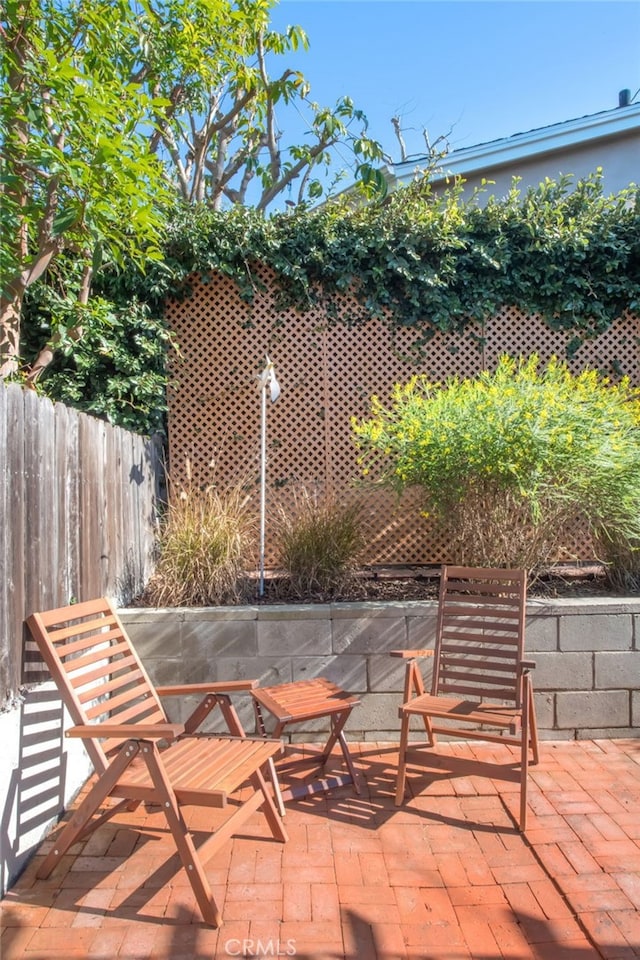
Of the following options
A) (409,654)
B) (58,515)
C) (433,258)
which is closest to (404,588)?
(409,654)

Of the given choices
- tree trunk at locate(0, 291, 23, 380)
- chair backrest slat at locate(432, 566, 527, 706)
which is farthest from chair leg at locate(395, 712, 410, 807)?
tree trunk at locate(0, 291, 23, 380)

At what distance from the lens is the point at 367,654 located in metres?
3.83

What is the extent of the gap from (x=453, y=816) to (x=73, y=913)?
5.34 ft

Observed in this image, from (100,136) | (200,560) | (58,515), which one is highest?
(100,136)

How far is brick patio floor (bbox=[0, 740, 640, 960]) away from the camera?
2.14 meters

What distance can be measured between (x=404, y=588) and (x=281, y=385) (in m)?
2.23

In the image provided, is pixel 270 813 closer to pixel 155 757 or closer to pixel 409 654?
pixel 155 757

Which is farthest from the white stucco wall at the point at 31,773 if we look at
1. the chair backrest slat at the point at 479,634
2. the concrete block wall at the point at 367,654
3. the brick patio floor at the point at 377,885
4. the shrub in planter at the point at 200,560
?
the chair backrest slat at the point at 479,634

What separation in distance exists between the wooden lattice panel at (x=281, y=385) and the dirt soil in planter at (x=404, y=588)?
0.99 metres

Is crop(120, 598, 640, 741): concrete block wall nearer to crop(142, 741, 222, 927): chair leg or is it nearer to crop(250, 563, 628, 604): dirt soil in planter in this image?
crop(250, 563, 628, 604): dirt soil in planter

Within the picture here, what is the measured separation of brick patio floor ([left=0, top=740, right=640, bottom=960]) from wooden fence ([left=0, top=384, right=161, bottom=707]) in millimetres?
821

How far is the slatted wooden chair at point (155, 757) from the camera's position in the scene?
2.28 m

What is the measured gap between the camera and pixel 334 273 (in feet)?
19.0

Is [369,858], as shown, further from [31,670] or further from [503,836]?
[31,670]
